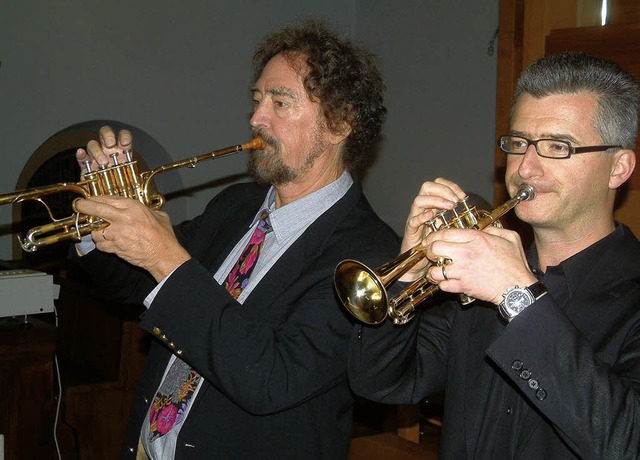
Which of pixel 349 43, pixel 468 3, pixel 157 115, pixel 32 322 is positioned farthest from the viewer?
pixel 157 115

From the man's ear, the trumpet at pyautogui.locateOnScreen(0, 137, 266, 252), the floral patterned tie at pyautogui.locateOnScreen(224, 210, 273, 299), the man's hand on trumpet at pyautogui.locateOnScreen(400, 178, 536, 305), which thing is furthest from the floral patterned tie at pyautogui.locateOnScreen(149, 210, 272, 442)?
the man's ear

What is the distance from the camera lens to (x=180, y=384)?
2.21m

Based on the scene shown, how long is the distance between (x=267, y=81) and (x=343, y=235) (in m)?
0.52

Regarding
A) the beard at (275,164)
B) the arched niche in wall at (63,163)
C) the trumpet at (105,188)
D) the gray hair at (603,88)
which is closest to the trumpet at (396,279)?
the gray hair at (603,88)

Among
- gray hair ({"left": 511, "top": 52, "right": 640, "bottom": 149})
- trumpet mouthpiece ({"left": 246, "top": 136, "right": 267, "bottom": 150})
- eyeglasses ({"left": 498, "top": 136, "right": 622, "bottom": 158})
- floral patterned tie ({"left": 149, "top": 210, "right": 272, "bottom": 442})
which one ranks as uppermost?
gray hair ({"left": 511, "top": 52, "right": 640, "bottom": 149})

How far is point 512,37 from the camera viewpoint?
351 centimetres

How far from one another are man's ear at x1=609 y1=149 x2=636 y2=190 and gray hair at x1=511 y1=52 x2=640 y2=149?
0.02 meters

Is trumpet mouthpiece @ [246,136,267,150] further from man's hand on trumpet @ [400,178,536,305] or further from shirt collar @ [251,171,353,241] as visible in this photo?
man's hand on trumpet @ [400,178,536,305]

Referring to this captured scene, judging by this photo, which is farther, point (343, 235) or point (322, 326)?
point (343, 235)

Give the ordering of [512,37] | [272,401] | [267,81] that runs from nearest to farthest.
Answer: [272,401], [267,81], [512,37]

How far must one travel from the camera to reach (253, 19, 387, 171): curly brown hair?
2.43 meters

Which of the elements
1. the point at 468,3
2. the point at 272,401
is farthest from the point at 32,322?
the point at 468,3

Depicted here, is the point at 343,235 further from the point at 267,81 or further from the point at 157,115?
the point at 157,115

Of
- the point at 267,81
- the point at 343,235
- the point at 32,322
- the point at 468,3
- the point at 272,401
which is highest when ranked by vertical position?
the point at 468,3
